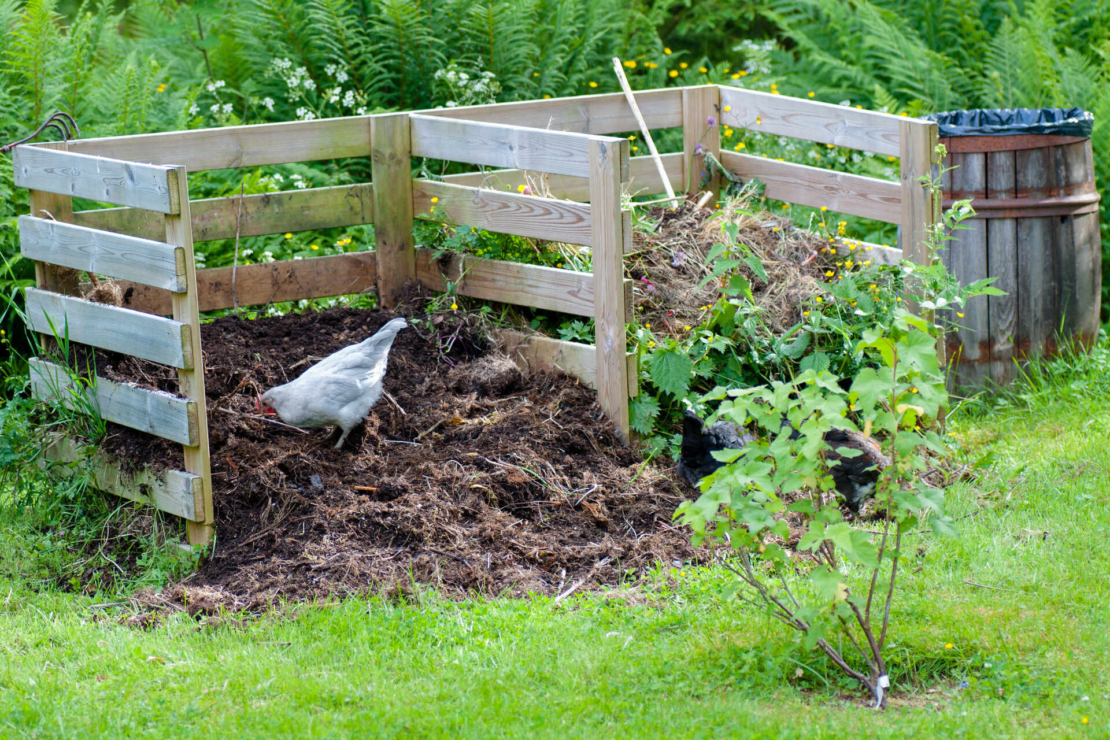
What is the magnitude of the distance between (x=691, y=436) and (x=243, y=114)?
16.9ft

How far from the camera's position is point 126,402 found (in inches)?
177

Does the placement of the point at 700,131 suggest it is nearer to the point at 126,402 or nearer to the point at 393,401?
the point at 393,401

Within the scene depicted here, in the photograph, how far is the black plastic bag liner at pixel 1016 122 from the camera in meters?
5.66

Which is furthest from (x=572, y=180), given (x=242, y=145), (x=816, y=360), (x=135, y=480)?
(x=135, y=480)

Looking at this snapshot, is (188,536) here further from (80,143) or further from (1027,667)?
(1027,667)

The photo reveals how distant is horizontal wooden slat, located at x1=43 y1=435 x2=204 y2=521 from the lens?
4.30m

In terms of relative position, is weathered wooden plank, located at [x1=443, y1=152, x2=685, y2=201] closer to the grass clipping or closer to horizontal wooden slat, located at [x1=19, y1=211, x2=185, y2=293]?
the grass clipping

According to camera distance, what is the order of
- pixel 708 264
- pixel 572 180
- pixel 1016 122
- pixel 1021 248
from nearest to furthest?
pixel 1021 248, pixel 708 264, pixel 1016 122, pixel 572 180

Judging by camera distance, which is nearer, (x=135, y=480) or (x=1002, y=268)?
(x=135, y=480)

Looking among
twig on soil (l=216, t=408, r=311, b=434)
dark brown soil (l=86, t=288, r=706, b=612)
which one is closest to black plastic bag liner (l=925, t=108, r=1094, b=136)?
dark brown soil (l=86, t=288, r=706, b=612)

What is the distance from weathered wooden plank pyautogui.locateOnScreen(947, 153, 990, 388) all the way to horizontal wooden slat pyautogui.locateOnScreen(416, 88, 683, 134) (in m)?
1.77

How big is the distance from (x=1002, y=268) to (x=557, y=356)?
2.57 meters

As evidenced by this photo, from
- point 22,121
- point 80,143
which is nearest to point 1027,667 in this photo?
point 80,143

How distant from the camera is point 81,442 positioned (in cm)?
473
